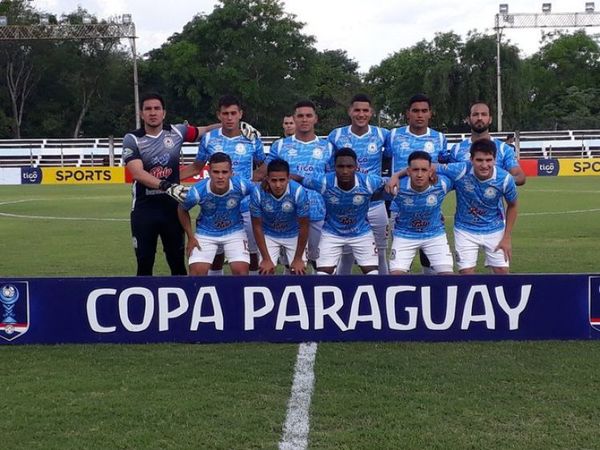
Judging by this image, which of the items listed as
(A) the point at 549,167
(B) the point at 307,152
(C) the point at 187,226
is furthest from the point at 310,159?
(A) the point at 549,167

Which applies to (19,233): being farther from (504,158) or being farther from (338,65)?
(338,65)

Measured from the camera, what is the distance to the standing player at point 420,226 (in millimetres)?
6926

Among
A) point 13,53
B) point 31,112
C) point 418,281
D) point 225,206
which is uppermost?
point 13,53

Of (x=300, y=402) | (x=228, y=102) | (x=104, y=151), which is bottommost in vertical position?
(x=300, y=402)

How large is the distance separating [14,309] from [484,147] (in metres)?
4.02

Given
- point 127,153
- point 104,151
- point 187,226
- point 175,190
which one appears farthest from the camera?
point 104,151

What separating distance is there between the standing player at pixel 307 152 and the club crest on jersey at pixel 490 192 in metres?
1.48

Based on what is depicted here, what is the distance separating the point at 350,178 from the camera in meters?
6.85

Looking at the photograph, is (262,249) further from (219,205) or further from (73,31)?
(73,31)

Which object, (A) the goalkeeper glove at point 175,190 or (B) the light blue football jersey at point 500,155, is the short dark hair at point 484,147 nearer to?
(B) the light blue football jersey at point 500,155

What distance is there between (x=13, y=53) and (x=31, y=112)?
14.7 ft

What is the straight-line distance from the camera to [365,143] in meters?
7.53

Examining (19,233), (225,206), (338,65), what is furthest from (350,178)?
(338,65)

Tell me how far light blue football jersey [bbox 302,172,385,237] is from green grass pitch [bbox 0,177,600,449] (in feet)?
4.95
